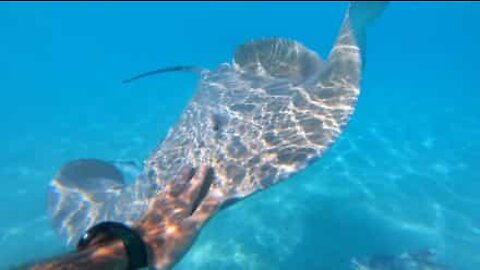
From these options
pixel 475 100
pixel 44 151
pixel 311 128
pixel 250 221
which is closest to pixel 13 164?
pixel 44 151

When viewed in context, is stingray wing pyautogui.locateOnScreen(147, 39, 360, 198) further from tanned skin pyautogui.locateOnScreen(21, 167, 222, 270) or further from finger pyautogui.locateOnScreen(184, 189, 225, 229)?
tanned skin pyautogui.locateOnScreen(21, 167, 222, 270)

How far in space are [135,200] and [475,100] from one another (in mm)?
28619

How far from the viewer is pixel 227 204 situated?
501 cm

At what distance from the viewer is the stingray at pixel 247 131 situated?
5.95 meters

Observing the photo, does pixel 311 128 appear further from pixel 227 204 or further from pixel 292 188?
pixel 292 188

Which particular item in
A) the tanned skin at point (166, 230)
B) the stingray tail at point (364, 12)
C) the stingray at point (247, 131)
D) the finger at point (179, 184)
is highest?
the stingray tail at point (364, 12)

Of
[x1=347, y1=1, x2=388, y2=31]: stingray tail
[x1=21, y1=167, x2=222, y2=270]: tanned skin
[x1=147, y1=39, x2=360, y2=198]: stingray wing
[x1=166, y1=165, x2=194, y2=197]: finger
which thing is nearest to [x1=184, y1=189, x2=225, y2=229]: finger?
[x1=21, y1=167, x2=222, y2=270]: tanned skin

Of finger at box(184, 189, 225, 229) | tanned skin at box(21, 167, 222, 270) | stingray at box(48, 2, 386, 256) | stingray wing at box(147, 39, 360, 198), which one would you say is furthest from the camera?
stingray at box(48, 2, 386, 256)

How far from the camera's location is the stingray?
595 centimetres

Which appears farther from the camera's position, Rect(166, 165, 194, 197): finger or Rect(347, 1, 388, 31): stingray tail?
Rect(347, 1, 388, 31): stingray tail

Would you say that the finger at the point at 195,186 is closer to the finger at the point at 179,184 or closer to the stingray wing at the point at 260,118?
the finger at the point at 179,184

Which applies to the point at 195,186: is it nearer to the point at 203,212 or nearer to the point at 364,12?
the point at 203,212

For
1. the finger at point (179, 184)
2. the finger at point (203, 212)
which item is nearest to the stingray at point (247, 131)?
the finger at point (203, 212)

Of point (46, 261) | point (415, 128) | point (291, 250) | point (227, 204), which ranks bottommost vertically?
point (46, 261)
